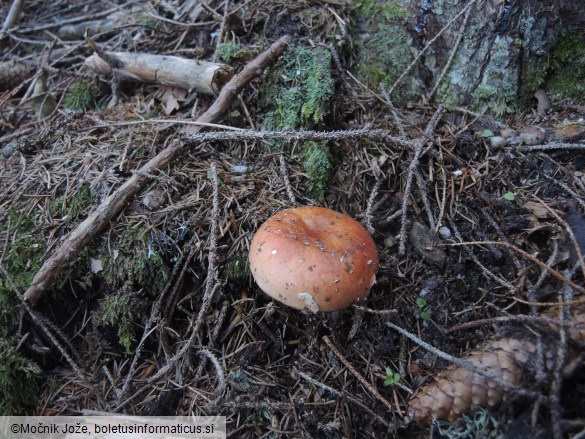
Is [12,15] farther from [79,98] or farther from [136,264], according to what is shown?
[136,264]

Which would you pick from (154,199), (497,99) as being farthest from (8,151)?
(497,99)

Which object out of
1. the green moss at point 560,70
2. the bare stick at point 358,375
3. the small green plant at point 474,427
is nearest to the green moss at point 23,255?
the bare stick at point 358,375

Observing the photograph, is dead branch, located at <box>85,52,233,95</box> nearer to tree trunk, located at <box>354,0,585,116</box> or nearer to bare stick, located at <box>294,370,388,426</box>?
tree trunk, located at <box>354,0,585,116</box>

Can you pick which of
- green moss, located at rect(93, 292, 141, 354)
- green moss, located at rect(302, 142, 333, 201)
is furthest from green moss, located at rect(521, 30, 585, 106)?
green moss, located at rect(93, 292, 141, 354)

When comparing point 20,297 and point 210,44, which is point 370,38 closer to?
point 210,44

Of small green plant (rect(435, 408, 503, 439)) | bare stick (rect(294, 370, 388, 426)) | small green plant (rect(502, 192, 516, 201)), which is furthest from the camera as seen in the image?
small green plant (rect(502, 192, 516, 201))

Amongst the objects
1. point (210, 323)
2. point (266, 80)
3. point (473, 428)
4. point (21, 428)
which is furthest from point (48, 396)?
point (266, 80)

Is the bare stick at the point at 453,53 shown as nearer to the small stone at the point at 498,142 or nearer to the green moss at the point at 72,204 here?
the small stone at the point at 498,142

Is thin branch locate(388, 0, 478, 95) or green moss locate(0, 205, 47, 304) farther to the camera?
thin branch locate(388, 0, 478, 95)
